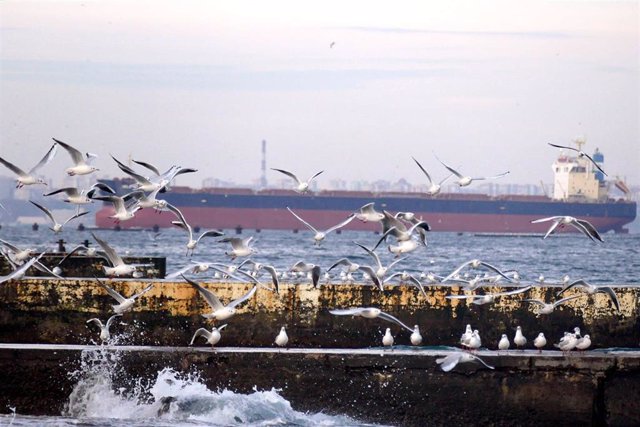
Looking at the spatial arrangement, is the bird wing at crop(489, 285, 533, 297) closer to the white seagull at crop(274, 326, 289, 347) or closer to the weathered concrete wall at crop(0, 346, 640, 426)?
the weathered concrete wall at crop(0, 346, 640, 426)

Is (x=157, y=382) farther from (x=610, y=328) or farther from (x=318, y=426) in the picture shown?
(x=610, y=328)

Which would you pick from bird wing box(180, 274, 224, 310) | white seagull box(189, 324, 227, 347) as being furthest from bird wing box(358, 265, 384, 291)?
white seagull box(189, 324, 227, 347)

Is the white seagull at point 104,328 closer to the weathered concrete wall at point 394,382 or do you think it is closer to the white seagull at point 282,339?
the weathered concrete wall at point 394,382

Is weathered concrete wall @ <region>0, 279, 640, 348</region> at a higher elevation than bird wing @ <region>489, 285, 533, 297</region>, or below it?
below

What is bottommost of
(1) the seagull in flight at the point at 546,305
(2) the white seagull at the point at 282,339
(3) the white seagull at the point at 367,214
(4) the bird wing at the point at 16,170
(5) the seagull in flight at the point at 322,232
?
(2) the white seagull at the point at 282,339

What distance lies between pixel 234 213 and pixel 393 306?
207 ft

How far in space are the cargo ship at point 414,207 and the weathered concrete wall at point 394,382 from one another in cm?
6184

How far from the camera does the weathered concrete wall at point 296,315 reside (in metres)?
11.5

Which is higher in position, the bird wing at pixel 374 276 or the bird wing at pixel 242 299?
the bird wing at pixel 374 276

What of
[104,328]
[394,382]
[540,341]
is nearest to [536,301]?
[540,341]

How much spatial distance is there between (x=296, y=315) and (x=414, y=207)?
64907mm

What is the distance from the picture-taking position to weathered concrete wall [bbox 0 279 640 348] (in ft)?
37.8

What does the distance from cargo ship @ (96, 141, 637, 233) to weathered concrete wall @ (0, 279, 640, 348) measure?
199ft

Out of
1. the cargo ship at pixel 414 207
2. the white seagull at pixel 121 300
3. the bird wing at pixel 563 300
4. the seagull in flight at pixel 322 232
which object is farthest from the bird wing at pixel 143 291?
the cargo ship at pixel 414 207
